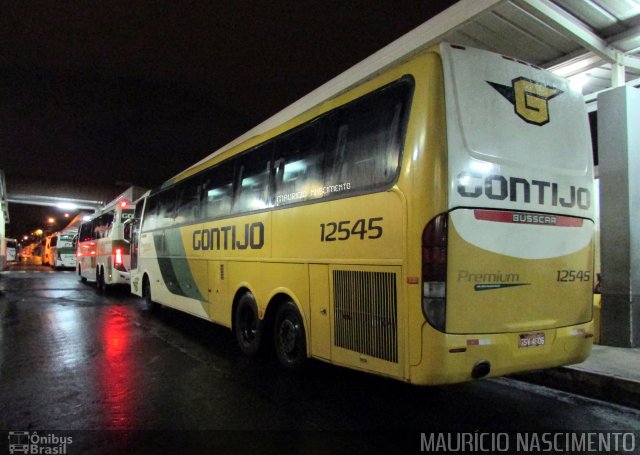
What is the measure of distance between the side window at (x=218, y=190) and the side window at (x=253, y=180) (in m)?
0.32

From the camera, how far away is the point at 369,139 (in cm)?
465

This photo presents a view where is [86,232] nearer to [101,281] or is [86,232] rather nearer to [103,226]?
[103,226]

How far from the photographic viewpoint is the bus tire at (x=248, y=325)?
655cm

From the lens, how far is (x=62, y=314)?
37.1ft

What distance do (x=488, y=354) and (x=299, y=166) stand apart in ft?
9.97

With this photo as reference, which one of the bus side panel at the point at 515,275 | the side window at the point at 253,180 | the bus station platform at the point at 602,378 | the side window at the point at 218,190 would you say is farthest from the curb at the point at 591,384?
the side window at the point at 218,190

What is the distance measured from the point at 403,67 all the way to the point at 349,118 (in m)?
0.83

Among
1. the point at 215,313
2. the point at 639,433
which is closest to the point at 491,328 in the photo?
the point at 639,433

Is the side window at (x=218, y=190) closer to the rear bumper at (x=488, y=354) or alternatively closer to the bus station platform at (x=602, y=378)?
the rear bumper at (x=488, y=354)

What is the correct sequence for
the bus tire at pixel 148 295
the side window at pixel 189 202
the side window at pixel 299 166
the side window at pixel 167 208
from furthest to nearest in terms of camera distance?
the bus tire at pixel 148 295 < the side window at pixel 167 208 < the side window at pixel 189 202 < the side window at pixel 299 166

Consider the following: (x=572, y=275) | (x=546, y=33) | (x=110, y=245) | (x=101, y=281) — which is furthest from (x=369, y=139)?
(x=101, y=281)

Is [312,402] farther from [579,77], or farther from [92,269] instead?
[92,269]

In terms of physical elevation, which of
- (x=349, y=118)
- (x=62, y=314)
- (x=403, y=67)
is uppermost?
(x=403, y=67)

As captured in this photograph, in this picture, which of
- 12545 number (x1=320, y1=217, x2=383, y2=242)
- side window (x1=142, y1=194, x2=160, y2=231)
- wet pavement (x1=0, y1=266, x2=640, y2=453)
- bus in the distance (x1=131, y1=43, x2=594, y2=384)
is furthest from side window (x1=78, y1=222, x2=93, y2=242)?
12545 number (x1=320, y1=217, x2=383, y2=242)
